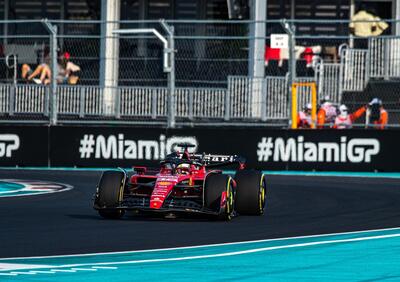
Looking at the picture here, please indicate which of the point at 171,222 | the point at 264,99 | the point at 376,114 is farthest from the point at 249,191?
the point at 376,114

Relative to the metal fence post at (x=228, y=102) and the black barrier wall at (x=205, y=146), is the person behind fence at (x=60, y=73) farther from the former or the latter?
the metal fence post at (x=228, y=102)

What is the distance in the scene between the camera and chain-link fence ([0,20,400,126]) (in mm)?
23250

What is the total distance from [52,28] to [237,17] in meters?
7.79

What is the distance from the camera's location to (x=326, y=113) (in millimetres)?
24359

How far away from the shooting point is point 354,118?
2341 cm

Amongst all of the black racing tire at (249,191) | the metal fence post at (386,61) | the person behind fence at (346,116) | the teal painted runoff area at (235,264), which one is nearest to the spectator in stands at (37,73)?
the person behind fence at (346,116)

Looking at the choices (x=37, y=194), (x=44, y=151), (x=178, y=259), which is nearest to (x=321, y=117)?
(x=44, y=151)

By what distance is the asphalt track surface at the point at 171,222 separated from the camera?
10625 mm

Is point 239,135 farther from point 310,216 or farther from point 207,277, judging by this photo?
point 207,277

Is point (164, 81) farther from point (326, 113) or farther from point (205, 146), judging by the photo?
point (326, 113)

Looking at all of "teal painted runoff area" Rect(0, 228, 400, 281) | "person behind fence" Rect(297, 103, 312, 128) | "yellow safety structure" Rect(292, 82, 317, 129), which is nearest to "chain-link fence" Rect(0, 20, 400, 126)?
"yellow safety structure" Rect(292, 82, 317, 129)

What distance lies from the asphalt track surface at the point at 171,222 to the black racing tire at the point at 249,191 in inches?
5.1

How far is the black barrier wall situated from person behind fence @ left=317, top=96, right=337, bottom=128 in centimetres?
98

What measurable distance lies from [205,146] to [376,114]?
10.9 ft
